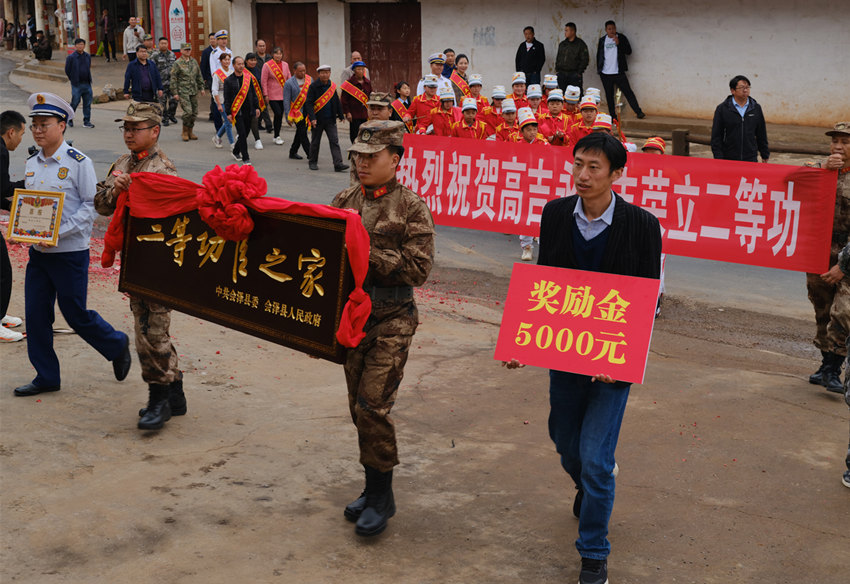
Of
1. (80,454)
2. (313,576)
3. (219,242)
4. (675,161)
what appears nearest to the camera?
(313,576)

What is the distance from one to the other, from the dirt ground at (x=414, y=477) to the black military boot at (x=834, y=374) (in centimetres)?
9

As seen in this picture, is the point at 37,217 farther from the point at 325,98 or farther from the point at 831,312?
the point at 325,98

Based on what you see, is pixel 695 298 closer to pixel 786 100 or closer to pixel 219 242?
pixel 219 242

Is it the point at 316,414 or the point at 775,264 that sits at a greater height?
the point at 775,264

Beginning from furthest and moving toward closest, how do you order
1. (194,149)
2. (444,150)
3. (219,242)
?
(194,149)
(444,150)
(219,242)

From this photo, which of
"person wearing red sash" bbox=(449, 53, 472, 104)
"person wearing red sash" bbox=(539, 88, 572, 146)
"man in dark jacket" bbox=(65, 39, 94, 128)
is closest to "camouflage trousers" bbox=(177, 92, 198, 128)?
"man in dark jacket" bbox=(65, 39, 94, 128)

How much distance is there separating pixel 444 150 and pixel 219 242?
6.26 metres

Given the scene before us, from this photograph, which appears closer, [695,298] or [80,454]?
[80,454]

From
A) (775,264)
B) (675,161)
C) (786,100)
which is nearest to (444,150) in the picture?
(675,161)

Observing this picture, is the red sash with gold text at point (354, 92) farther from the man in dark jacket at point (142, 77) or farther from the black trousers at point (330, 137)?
the man in dark jacket at point (142, 77)

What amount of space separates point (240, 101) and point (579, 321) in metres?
14.0

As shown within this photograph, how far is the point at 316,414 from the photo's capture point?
6559 millimetres

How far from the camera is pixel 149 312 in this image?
6082 mm

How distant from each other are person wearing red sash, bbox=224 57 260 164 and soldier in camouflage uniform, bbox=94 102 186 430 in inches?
449
